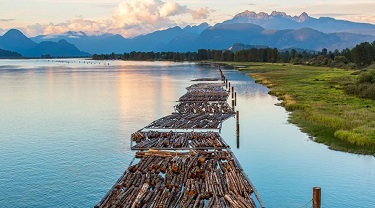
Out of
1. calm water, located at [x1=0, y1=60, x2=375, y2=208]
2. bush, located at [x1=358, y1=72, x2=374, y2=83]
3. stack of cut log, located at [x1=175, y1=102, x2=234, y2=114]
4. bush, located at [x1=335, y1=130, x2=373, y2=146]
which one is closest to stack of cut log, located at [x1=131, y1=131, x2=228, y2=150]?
calm water, located at [x1=0, y1=60, x2=375, y2=208]

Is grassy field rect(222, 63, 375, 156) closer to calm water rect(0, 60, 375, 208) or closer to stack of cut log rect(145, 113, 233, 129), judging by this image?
calm water rect(0, 60, 375, 208)

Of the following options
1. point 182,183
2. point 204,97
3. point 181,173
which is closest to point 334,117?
point 181,173

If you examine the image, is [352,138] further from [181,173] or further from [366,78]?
[366,78]

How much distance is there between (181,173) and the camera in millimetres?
35125

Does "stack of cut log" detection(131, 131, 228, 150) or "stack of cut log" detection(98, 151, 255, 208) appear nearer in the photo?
"stack of cut log" detection(98, 151, 255, 208)

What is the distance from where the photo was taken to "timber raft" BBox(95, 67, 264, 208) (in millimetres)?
29219

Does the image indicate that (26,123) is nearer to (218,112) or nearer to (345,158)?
(218,112)

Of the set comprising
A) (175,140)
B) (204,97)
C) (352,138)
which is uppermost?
(204,97)

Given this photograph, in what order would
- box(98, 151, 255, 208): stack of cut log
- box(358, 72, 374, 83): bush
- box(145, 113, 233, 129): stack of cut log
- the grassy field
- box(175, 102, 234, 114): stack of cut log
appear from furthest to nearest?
box(358, 72, 374, 83): bush
box(175, 102, 234, 114): stack of cut log
box(145, 113, 233, 129): stack of cut log
the grassy field
box(98, 151, 255, 208): stack of cut log

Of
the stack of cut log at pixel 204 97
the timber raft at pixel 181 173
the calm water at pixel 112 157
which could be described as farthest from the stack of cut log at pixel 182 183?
the stack of cut log at pixel 204 97

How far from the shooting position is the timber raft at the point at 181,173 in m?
29.2

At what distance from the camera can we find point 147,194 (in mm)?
30047

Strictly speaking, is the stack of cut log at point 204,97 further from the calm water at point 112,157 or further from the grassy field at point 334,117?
the grassy field at point 334,117

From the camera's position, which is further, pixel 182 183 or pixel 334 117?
pixel 334 117
